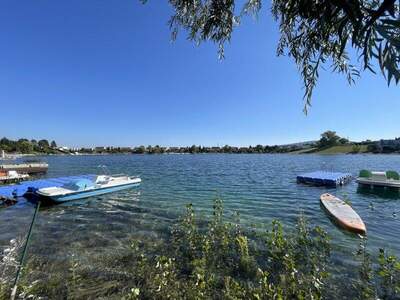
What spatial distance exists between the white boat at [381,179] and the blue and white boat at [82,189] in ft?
→ 92.9

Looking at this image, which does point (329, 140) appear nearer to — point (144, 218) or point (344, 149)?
point (344, 149)

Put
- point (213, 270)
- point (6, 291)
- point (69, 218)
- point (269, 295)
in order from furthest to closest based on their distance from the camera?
point (69, 218) → point (213, 270) → point (6, 291) → point (269, 295)

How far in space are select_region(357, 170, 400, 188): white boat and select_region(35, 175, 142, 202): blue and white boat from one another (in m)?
28.3

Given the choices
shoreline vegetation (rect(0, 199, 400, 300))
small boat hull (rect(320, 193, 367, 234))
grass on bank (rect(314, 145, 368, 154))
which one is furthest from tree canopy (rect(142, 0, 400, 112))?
grass on bank (rect(314, 145, 368, 154))

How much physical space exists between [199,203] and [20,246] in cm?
1198

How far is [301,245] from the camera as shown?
9047 millimetres

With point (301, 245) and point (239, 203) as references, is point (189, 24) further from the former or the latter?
point (239, 203)

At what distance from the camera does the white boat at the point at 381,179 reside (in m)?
25.8

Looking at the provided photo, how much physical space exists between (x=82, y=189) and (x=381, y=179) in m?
32.7

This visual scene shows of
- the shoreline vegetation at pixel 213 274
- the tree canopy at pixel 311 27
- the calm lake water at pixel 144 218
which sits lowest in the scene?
the calm lake water at pixel 144 218

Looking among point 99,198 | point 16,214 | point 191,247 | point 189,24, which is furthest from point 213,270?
point 99,198

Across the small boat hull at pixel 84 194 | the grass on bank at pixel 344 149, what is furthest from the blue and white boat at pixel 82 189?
the grass on bank at pixel 344 149

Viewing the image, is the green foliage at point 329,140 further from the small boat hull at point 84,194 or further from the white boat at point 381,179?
the small boat hull at point 84,194

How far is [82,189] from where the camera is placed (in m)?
20.3
